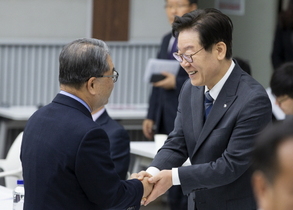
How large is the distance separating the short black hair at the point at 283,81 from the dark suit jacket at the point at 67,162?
1.87 metres

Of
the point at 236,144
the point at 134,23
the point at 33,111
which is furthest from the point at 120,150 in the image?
the point at 134,23

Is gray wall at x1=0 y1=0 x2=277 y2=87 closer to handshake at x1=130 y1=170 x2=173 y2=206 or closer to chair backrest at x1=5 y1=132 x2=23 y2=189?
chair backrest at x1=5 y1=132 x2=23 y2=189

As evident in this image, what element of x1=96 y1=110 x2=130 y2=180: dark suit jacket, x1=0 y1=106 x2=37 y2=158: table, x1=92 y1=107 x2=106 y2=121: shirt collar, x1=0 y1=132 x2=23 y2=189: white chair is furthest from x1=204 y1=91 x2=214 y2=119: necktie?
x1=0 y1=106 x2=37 y2=158: table

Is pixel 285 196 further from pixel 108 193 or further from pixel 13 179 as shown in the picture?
pixel 13 179

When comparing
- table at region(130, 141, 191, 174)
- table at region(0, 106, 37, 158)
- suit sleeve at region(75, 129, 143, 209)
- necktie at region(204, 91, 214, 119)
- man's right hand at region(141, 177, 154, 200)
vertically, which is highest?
necktie at region(204, 91, 214, 119)

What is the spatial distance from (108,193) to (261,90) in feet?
2.74

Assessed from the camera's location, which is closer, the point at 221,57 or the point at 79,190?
the point at 79,190

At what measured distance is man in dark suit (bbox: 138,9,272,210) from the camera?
2.62 meters

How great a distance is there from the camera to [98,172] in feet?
7.42

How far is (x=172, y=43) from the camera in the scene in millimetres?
5426

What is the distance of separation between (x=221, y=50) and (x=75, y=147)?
852 millimetres

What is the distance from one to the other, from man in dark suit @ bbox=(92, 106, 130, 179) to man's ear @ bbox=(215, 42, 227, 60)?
1.22 metres

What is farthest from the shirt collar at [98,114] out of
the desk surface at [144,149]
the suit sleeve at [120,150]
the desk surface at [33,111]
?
the desk surface at [33,111]

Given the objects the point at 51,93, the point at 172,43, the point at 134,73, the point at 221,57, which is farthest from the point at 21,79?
the point at 221,57
